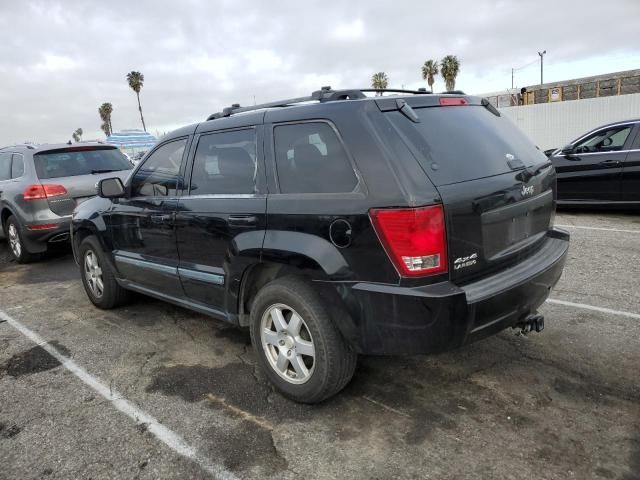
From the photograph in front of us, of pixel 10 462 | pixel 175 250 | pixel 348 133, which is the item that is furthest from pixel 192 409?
pixel 348 133

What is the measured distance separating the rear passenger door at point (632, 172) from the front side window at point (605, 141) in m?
A: 0.18

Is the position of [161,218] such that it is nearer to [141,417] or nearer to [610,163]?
[141,417]

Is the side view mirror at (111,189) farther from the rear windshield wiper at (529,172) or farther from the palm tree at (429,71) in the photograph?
the palm tree at (429,71)

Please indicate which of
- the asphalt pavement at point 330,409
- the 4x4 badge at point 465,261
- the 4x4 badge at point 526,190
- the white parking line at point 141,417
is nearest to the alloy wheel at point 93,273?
the asphalt pavement at point 330,409

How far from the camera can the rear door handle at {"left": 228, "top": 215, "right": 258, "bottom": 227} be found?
10.3ft

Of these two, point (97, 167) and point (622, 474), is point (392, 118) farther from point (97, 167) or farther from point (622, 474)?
point (97, 167)

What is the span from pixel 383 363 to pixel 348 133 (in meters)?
1.72

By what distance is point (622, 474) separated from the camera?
2342 millimetres

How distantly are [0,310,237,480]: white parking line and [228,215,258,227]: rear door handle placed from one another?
1290 mm

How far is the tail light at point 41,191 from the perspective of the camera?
6953 mm

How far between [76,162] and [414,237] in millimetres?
6429

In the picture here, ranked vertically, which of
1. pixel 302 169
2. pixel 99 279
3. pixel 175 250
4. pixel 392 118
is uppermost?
pixel 392 118

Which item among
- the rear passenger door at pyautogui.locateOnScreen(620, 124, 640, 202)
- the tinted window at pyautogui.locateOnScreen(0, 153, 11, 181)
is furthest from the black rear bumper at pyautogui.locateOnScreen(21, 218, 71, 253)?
the rear passenger door at pyautogui.locateOnScreen(620, 124, 640, 202)

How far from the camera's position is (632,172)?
787 cm
